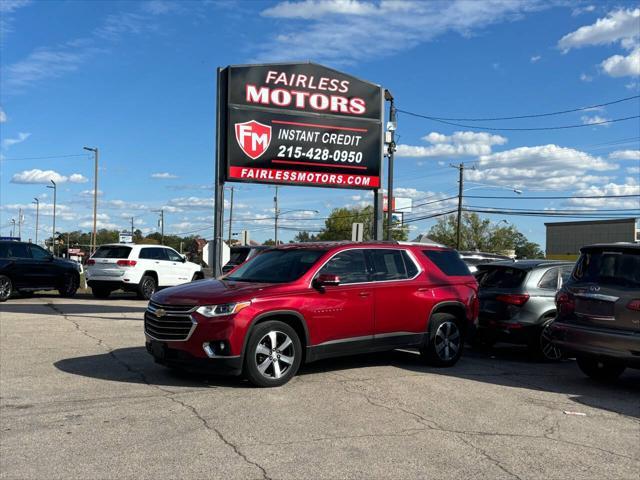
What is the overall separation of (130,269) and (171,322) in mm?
13578

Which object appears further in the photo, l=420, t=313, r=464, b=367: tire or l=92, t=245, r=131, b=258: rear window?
l=92, t=245, r=131, b=258: rear window

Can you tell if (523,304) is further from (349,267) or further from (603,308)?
(349,267)

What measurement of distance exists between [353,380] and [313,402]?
49.8 inches

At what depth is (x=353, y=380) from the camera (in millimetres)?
7957

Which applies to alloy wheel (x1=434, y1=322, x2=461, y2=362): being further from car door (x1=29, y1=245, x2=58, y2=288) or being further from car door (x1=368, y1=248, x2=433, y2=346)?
car door (x1=29, y1=245, x2=58, y2=288)

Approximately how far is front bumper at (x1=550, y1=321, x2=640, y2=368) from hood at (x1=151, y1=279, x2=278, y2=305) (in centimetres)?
370

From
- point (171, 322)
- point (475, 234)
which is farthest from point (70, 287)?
point (475, 234)

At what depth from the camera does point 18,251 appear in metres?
19.3

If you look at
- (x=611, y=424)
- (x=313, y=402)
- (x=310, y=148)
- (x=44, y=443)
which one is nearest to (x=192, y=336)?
(x=313, y=402)

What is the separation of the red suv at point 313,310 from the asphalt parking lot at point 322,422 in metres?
0.39

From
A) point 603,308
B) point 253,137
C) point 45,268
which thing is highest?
point 253,137

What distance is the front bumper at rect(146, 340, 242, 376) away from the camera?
23.3 ft

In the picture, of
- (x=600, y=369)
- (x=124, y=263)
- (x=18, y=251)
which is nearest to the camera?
(x=600, y=369)

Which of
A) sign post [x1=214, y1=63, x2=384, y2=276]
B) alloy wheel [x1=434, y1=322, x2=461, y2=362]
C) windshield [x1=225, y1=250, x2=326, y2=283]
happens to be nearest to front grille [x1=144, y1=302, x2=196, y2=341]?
windshield [x1=225, y1=250, x2=326, y2=283]
